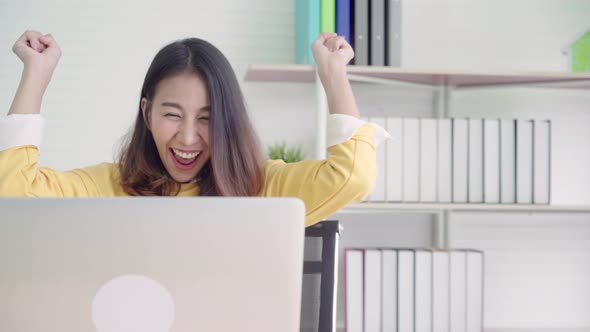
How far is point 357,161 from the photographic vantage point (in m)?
1.19

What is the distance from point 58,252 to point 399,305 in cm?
166

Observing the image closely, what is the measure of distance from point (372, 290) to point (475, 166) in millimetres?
495

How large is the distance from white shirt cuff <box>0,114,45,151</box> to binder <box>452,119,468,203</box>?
1457 millimetres

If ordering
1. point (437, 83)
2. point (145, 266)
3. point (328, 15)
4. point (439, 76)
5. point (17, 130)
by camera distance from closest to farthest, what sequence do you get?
1. point (145, 266)
2. point (17, 130)
3. point (328, 15)
4. point (439, 76)
5. point (437, 83)

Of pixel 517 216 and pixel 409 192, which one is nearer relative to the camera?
pixel 409 192

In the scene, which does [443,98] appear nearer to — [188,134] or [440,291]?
[440,291]

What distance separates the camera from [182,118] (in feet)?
4.27

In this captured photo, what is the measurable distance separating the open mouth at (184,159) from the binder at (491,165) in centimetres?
123

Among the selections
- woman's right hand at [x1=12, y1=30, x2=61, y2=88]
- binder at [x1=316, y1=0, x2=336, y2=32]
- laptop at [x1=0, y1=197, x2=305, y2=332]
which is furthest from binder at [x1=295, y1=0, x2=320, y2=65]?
laptop at [x1=0, y1=197, x2=305, y2=332]

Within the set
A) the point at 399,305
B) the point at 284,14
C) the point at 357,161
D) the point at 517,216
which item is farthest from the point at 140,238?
the point at 517,216

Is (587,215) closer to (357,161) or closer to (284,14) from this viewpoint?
(284,14)

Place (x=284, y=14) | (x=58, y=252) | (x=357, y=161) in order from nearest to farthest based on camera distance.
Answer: (x=58, y=252)
(x=357, y=161)
(x=284, y=14)

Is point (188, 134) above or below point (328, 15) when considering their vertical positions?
below

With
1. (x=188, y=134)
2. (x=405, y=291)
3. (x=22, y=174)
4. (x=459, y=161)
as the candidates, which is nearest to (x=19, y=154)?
(x=22, y=174)
